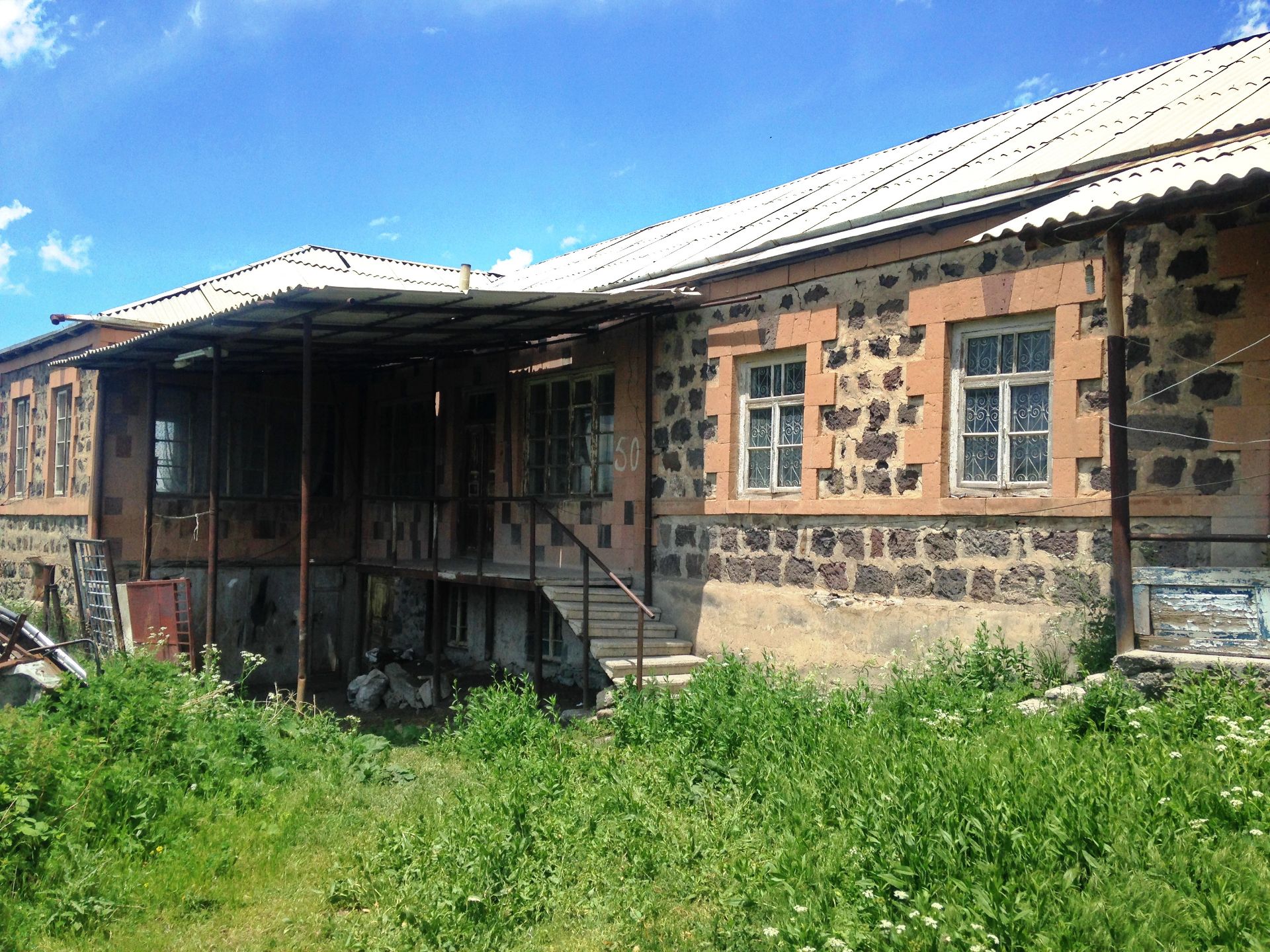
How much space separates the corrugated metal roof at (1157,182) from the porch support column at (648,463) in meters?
4.66

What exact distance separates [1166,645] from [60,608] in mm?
12620

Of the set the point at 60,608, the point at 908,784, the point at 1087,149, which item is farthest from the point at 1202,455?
the point at 60,608

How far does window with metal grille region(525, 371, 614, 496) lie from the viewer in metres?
11.7

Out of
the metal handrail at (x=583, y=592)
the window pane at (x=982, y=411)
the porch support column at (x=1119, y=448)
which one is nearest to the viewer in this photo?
the porch support column at (x=1119, y=448)

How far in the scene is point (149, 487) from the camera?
43.3 feet

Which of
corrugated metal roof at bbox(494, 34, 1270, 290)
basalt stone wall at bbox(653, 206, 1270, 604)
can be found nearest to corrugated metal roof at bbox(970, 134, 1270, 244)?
basalt stone wall at bbox(653, 206, 1270, 604)

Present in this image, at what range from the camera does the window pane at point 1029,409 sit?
25.2 ft

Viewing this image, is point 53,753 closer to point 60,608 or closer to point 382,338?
point 382,338

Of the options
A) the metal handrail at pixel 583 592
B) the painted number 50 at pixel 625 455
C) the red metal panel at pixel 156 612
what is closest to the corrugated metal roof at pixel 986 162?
the painted number 50 at pixel 625 455

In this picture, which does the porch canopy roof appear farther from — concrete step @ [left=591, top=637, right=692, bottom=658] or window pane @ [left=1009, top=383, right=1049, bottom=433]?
window pane @ [left=1009, top=383, right=1049, bottom=433]

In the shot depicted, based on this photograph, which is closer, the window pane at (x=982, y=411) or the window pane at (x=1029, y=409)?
the window pane at (x=1029, y=409)

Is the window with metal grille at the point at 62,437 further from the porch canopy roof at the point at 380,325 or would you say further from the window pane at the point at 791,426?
the window pane at the point at 791,426

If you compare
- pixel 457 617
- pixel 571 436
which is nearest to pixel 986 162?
pixel 571 436

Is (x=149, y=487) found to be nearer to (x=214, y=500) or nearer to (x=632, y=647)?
(x=214, y=500)
